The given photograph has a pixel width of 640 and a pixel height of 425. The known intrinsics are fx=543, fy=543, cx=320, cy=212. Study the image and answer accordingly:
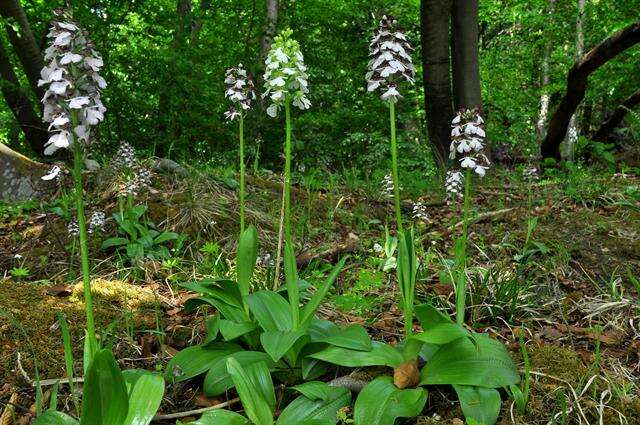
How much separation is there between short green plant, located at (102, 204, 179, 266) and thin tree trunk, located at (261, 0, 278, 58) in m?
5.15

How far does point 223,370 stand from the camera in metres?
2.09

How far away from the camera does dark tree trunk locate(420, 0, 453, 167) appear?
22.3 ft

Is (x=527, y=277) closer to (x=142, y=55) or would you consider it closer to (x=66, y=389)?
(x=66, y=389)

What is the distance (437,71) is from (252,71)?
2692 mm

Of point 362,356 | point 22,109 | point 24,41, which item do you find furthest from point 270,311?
point 24,41

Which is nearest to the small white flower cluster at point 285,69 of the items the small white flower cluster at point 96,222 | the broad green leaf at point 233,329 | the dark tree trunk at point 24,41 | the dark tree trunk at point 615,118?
the broad green leaf at point 233,329

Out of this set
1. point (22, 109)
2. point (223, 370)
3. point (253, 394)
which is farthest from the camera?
point (22, 109)

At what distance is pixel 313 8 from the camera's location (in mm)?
11789

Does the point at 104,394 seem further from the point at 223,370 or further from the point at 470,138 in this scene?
the point at 470,138

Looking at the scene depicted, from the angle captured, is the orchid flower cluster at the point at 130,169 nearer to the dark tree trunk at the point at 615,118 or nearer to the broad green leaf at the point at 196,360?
the broad green leaf at the point at 196,360

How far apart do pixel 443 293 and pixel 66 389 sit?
1.93 m

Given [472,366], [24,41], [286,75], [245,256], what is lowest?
[472,366]

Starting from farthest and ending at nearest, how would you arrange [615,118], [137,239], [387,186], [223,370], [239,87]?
[615,118]
[387,186]
[137,239]
[239,87]
[223,370]

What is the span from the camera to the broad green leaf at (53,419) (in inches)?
68.4
